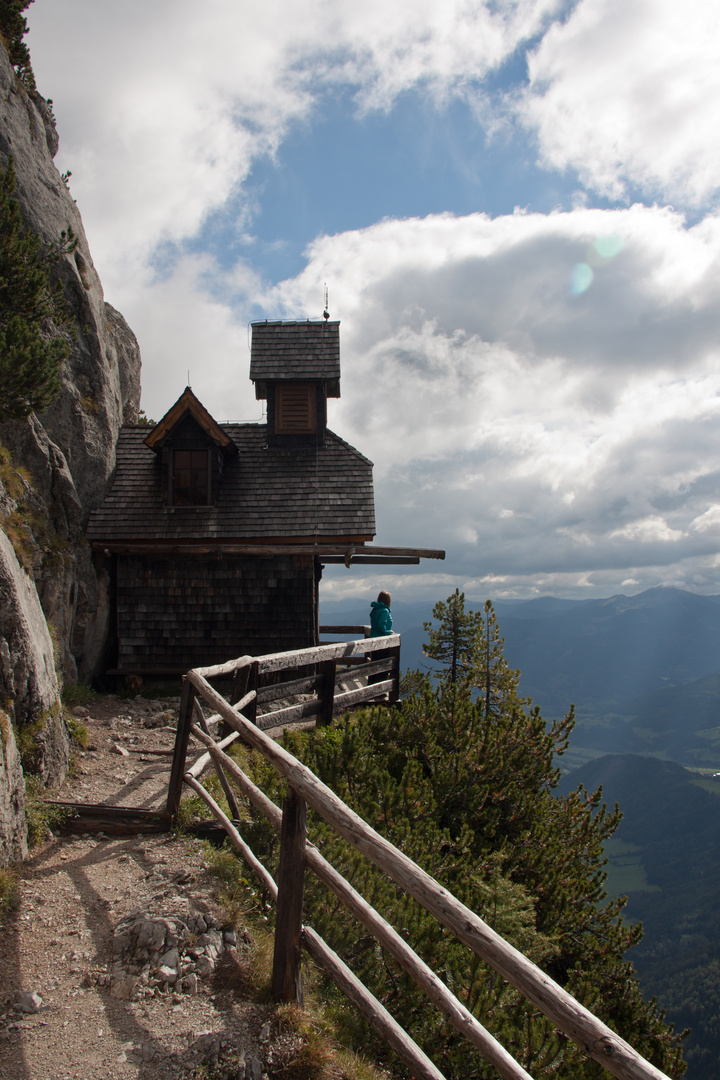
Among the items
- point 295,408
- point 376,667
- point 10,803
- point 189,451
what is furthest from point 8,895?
point 295,408

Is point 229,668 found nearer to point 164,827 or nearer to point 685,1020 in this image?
point 164,827

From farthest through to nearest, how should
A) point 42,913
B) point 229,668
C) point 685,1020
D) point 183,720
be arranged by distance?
point 685,1020
point 229,668
point 183,720
point 42,913

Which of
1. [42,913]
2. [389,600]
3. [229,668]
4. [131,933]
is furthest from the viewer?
[389,600]

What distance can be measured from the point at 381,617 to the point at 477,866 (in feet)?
19.1

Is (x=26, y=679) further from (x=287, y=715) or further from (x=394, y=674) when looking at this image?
(x=394, y=674)

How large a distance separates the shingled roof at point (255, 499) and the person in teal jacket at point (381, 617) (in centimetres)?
269

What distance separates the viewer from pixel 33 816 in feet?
20.3

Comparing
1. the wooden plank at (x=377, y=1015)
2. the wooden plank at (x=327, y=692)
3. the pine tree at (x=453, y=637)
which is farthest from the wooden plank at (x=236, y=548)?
the wooden plank at (x=377, y=1015)

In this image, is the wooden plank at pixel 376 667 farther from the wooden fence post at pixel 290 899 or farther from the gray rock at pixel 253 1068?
the gray rock at pixel 253 1068

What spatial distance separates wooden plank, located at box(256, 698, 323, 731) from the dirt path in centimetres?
242

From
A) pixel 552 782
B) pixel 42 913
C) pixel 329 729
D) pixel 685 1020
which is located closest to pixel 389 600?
pixel 329 729

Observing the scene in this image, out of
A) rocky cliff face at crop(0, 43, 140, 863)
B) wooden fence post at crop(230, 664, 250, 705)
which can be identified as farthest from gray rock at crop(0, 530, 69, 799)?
wooden fence post at crop(230, 664, 250, 705)

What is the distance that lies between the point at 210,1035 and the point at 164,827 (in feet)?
9.93

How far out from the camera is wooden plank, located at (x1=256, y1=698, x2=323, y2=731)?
8508 millimetres
